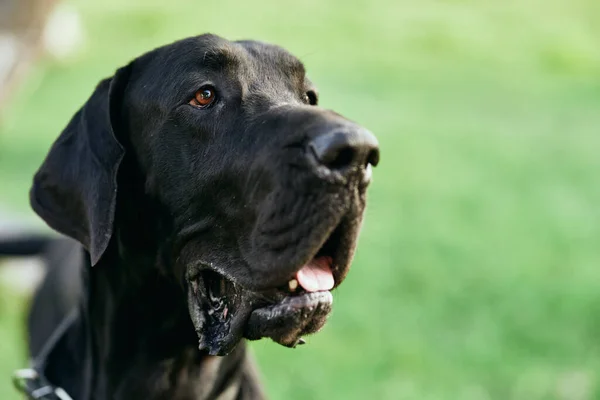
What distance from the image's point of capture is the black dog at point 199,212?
113 inches

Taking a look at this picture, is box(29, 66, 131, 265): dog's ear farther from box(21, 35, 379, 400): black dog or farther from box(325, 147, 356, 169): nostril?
box(325, 147, 356, 169): nostril

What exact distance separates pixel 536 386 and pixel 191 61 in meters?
3.31

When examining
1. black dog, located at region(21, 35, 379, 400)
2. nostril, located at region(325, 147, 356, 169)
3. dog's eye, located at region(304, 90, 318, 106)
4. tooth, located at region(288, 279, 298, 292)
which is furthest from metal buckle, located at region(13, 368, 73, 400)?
nostril, located at region(325, 147, 356, 169)

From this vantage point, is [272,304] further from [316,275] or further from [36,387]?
[36,387]

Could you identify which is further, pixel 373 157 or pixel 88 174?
pixel 88 174

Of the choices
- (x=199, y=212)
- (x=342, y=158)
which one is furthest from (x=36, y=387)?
(x=342, y=158)

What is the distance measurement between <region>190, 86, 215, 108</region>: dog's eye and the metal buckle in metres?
1.36

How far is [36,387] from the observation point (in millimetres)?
3883

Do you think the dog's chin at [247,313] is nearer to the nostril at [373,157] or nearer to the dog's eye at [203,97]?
the nostril at [373,157]

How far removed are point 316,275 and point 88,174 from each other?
38.9 inches

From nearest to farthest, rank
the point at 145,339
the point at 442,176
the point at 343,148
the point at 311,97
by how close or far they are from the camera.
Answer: the point at 343,148, the point at 145,339, the point at 311,97, the point at 442,176

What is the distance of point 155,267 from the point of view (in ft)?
11.3

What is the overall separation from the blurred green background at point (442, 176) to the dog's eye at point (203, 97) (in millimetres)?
2582

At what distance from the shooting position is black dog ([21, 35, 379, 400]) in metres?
2.87
